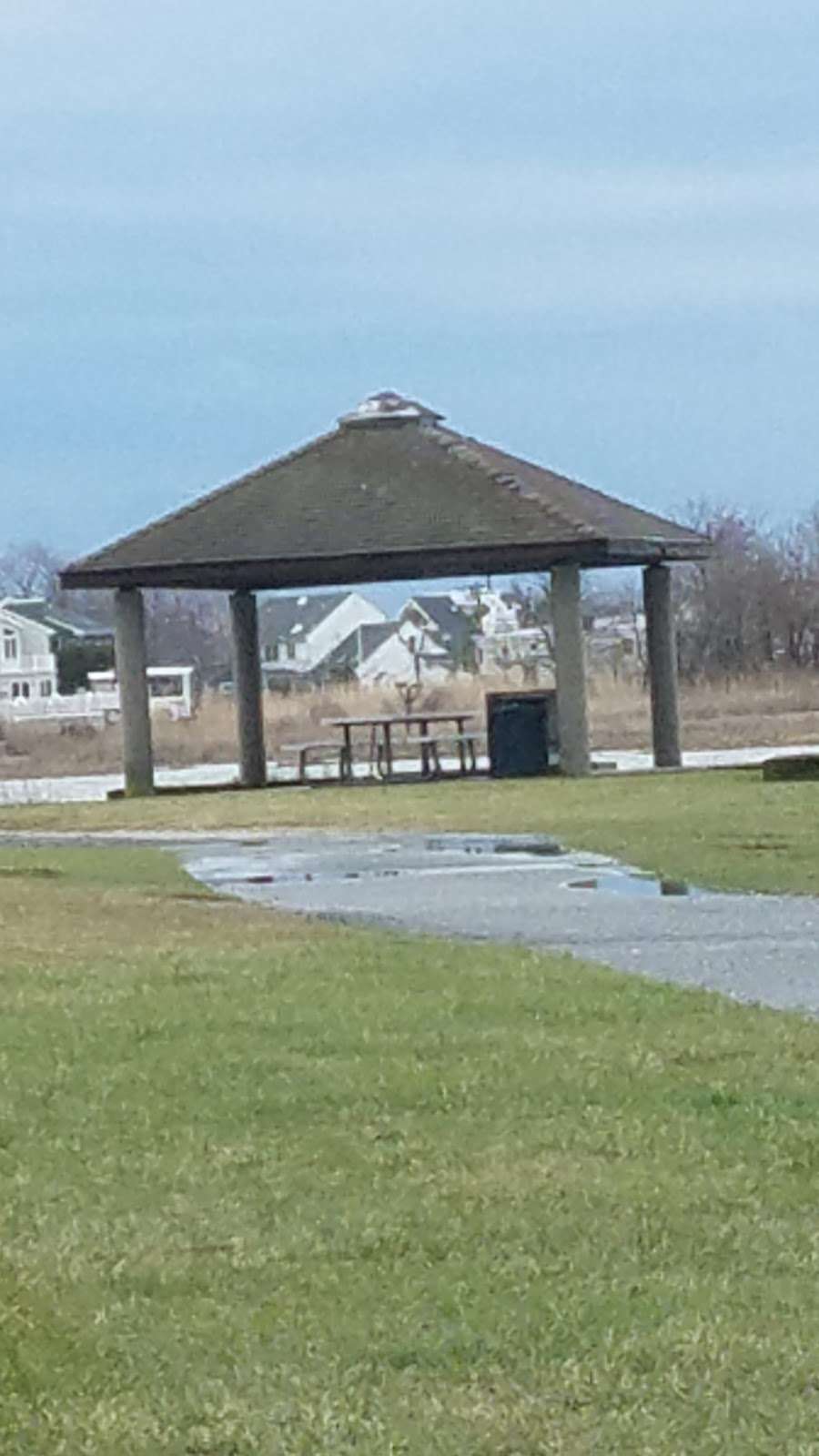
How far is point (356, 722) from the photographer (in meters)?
35.2

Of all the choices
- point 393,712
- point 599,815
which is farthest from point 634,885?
point 393,712


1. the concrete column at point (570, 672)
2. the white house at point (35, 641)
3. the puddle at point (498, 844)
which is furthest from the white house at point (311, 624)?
the puddle at point (498, 844)

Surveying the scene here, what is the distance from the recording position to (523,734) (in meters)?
34.5

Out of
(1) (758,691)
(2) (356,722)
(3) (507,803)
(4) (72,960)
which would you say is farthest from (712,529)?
(4) (72,960)

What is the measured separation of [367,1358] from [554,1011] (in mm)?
5093

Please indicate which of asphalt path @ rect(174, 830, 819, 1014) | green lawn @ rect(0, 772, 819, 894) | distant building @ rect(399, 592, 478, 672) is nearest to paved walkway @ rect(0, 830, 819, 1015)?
asphalt path @ rect(174, 830, 819, 1014)

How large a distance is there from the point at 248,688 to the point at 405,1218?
29426mm

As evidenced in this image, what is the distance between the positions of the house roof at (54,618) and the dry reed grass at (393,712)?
43.9 meters

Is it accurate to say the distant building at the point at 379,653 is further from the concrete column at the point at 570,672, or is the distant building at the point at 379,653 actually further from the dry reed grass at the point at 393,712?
the concrete column at the point at 570,672

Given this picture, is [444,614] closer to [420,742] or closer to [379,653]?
[379,653]

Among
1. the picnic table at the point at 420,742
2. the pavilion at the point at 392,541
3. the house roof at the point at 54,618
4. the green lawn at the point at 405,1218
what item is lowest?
the green lawn at the point at 405,1218

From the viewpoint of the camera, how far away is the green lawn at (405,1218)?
5.26 meters

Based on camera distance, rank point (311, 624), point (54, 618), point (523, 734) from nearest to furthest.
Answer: point (523, 734) < point (54, 618) < point (311, 624)

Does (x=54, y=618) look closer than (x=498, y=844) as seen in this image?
No
